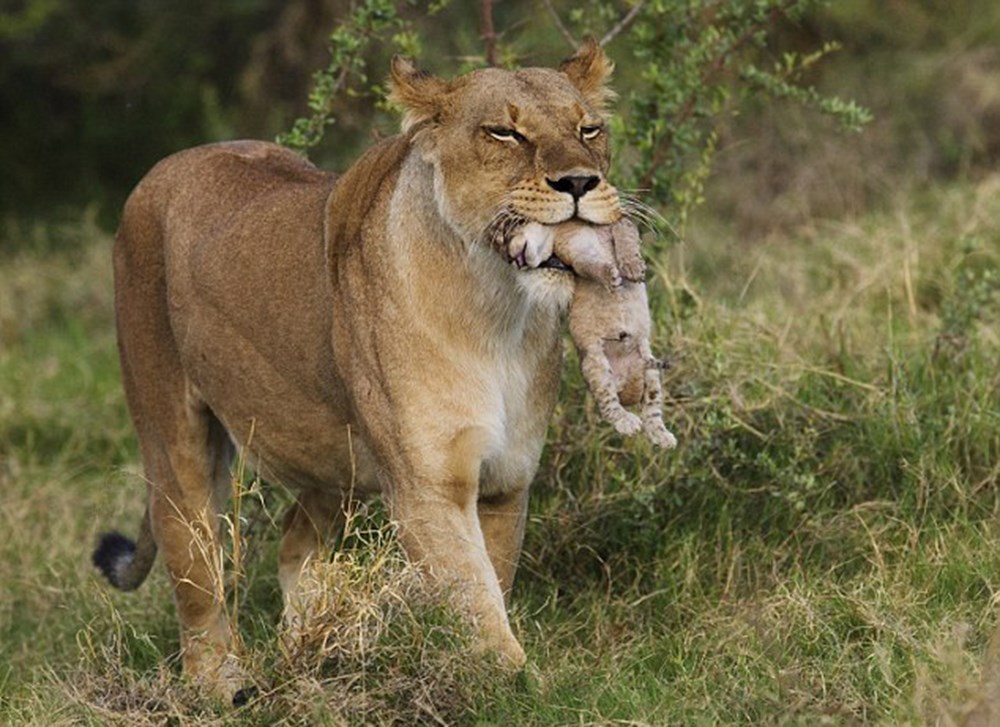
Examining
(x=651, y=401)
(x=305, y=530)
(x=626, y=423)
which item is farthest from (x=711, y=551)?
(x=626, y=423)

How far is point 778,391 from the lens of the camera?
18.8ft

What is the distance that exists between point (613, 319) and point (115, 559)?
1961mm

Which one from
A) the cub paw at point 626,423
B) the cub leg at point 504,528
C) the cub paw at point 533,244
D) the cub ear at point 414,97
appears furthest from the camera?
the cub leg at point 504,528

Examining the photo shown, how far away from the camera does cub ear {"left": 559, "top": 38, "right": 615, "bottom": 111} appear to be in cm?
475

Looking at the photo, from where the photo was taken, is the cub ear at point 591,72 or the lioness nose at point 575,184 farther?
the cub ear at point 591,72

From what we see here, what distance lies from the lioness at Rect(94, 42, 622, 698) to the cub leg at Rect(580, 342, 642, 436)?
0.42 ft

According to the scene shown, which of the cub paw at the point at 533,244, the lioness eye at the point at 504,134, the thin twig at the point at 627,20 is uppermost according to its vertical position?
the lioness eye at the point at 504,134

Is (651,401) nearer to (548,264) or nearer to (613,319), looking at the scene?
(613,319)

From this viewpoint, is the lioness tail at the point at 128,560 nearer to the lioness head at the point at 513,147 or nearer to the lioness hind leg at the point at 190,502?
the lioness hind leg at the point at 190,502

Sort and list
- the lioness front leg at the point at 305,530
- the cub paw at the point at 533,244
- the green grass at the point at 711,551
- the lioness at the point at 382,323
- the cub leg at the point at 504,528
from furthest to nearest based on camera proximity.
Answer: the lioness front leg at the point at 305,530 < the cub leg at the point at 504,528 < the lioness at the point at 382,323 < the green grass at the point at 711,551 < the cub paw at the point at 533,244

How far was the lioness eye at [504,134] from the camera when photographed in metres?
4.35

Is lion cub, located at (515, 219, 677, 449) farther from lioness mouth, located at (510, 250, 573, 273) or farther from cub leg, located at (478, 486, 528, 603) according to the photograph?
cub leg, located at (478, 486, 528, 603)

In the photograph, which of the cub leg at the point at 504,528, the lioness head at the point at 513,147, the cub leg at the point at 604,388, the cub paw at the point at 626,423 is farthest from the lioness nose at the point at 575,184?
the cub leg at the point at 504,528

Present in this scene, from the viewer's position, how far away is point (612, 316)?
420cm
